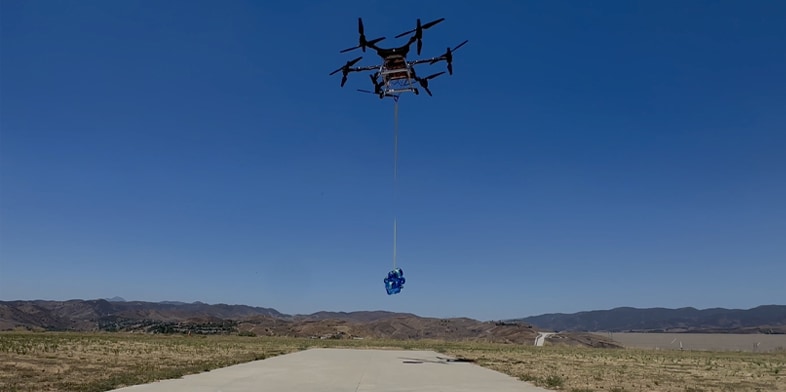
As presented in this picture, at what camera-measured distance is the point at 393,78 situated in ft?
76.7

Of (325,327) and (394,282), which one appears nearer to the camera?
(394,282)

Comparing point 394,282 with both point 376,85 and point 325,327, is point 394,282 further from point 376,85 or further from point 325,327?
point 325,327

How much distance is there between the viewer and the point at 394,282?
25.9 metres

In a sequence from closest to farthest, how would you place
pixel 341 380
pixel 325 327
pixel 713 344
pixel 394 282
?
pixel 341 380
pixel 394 282
pixel 713 344
pixel 325 327

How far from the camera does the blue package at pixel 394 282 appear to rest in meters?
25.8

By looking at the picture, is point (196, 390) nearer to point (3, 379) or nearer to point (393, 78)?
point (3, 379)

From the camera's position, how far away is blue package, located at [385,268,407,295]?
25750mm

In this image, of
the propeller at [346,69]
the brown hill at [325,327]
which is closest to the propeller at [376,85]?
the propeller at [346,69]

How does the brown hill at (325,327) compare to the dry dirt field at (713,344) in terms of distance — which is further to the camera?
the brown hill at (325,327)

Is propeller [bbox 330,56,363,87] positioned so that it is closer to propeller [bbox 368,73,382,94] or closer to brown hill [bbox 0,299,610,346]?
propeller [bbox 368,73,382,94]

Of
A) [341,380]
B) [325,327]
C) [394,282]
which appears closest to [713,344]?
[325,327]

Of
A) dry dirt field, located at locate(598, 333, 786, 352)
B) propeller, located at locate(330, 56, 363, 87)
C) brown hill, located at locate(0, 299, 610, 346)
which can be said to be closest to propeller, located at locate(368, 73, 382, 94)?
propeller, located at locate(330, 56, 363, 87)

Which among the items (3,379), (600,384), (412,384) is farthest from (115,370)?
(600,384)

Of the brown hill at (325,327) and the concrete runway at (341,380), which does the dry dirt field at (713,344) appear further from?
the concrete runway at (341,380)
